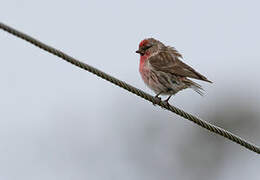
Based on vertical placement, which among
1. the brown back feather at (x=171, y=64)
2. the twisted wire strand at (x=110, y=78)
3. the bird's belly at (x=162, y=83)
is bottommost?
the twisted wire strand at (x=110, y=78)

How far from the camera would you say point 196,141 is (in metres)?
22.8

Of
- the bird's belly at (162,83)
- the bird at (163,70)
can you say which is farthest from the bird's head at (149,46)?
the bird's belly at (162,83)

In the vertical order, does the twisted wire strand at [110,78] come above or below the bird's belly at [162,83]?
below

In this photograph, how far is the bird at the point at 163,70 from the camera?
11.6m

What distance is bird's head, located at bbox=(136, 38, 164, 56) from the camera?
1273 cm

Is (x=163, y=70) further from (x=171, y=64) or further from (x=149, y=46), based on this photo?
(x=149, y=46)

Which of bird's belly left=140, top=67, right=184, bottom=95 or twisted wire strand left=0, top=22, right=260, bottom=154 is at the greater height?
bird's belly left=140, top=67, right=184, bottom=95

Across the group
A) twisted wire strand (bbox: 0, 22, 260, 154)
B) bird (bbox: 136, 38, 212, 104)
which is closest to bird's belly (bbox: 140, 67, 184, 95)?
bird (bbox: 136, 38, 212, 104)

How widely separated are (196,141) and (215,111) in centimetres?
91

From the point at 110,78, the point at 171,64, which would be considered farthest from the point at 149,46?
the point at 110,78

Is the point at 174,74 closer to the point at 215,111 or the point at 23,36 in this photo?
the point at 23,36

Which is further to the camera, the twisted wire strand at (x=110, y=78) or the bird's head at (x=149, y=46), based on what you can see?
the bird's head at (x=149, y=46)

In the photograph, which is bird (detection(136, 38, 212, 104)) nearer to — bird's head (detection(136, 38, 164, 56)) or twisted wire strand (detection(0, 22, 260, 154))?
bird's head (detection(136, 38, 164, 56))

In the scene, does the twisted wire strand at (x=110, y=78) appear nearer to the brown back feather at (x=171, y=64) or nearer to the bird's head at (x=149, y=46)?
the brown back feather at (x=171, y=64)
